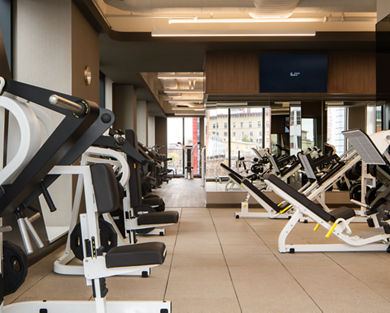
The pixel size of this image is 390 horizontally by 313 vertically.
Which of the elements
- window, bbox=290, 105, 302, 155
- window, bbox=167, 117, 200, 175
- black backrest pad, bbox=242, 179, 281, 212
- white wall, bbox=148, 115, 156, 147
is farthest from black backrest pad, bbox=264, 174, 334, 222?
window, bbox=167, 117, 200, 175

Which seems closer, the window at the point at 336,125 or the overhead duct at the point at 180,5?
the overhead duct at the point at 180,5

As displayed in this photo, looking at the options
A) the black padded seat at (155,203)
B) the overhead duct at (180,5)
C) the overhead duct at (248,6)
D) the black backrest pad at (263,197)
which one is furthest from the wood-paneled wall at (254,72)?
the black padded seat at (155,203)

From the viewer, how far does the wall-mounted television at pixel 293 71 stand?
24.7 ft

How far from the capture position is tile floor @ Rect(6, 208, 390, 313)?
9.34 feet

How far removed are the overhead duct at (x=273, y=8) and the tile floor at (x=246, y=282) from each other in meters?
2.94

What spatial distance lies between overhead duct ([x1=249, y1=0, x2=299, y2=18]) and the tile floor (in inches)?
116

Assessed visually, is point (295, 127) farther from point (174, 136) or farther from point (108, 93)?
point (174, 136)

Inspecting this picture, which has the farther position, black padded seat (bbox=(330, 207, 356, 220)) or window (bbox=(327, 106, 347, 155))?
window (bbox=(327, 106, 347, 155))

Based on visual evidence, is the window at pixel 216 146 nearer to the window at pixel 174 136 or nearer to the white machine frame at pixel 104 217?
the white machine frame at pixel 104 217

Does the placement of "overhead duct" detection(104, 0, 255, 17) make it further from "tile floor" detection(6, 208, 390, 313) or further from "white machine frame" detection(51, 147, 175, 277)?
"tile floor" detection(6, 208, 390, 313)

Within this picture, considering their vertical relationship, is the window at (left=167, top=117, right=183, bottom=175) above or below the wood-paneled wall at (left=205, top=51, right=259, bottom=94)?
below

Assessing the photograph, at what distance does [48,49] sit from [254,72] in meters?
3.85

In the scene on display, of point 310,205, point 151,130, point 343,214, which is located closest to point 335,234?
point 343,214

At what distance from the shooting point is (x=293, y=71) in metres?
7.57
